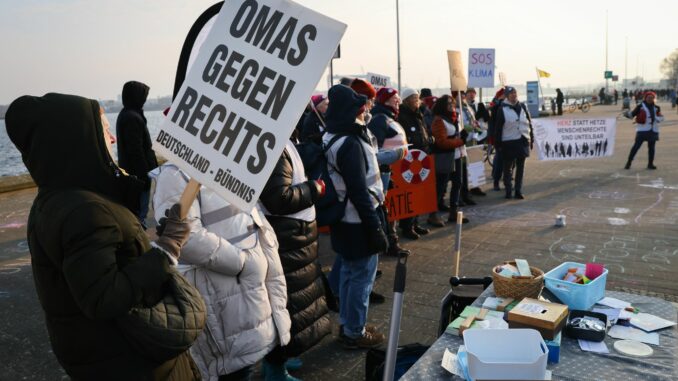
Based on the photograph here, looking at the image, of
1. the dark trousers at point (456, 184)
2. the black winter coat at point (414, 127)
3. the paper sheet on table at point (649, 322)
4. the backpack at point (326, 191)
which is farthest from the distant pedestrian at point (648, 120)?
the paper sheet on table at point (649, 322)

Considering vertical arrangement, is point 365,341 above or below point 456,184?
below

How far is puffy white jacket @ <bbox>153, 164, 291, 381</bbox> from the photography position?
247cm

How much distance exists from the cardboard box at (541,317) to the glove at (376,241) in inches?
57.3

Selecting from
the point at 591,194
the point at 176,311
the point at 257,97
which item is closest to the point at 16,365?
the point at 176,311

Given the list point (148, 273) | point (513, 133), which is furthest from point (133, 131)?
point (513, 133)

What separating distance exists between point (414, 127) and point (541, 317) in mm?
4800

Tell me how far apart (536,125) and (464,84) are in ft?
9.40

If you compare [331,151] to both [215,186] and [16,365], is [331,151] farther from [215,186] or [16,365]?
[16,365]

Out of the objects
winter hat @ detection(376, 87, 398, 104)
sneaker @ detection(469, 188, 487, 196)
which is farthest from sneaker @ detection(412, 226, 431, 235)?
sneaker @ detection(469, 188, 487, 196)

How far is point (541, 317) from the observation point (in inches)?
87.8

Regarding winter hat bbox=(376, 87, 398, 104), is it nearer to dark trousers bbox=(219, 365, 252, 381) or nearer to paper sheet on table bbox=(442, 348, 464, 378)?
dark trousers bbox=(219, 365, 252, 381)

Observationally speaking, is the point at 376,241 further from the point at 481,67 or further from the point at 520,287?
the point at 481,67

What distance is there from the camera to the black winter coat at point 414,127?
267 inches

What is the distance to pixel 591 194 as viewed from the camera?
29.9ft
